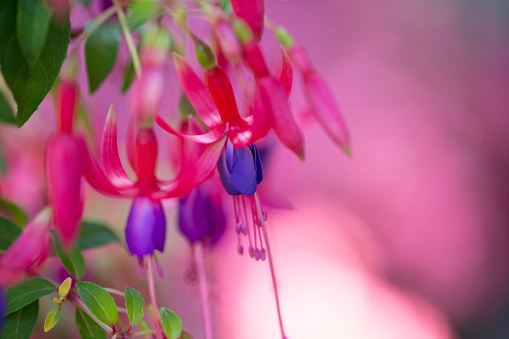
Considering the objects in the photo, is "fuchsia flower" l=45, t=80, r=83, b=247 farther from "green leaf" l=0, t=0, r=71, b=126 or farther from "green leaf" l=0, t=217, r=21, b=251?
"green leaf" l=0, t=217, r=21, b=251

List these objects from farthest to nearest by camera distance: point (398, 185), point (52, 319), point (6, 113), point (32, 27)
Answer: point (398, 185)
point (6, 113)
point (52, 319)
point (32, 27)

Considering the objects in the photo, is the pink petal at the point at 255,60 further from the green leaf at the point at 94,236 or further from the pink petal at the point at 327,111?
the green leaf at the point at 94,236

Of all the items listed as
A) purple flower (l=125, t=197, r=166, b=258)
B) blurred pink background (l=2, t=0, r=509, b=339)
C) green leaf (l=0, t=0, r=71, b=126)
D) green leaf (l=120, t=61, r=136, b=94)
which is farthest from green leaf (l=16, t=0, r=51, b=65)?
blurred pink background (l=2, t=0, r=509, b=339)

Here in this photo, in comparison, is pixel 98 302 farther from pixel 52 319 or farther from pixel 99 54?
pixel 99 54

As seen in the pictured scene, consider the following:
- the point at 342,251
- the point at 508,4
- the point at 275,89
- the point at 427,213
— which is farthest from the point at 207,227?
the point at 508,4

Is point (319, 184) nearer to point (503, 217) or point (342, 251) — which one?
point (342, 251)

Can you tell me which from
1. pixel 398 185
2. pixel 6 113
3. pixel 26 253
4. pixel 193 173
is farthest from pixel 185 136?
pixel 398 185

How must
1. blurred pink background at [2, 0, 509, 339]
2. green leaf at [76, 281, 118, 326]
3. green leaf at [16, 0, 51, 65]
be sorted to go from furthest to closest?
blurred pink background at [2, 0, 509, 339]
green leaf at [76, 281, 118, 326]
green leaf at [16, 0, 51, 65]
